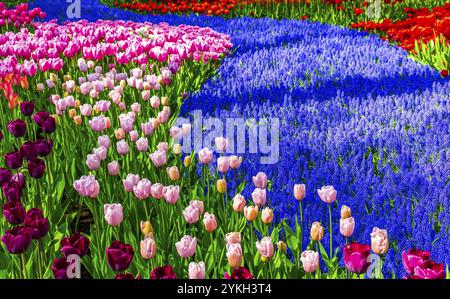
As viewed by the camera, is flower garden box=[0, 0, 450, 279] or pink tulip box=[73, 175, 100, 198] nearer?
flower garden box=[0, 0, 450, 279]

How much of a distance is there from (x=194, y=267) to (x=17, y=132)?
1896mm

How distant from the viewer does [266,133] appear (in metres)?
4.29

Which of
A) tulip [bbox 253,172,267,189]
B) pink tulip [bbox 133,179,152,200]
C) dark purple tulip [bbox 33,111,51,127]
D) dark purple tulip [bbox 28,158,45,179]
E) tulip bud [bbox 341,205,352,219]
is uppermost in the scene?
dark purple tulip [bbox 33,111,51,127]

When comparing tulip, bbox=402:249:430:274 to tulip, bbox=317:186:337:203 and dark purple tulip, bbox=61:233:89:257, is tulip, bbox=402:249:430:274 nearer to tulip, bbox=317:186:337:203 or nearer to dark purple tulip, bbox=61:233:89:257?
tulip, bbox=317:186:337:203

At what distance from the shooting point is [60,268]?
1908 millimetres

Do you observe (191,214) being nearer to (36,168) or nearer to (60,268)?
(60,268)

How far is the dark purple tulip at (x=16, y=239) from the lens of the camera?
2029 mm

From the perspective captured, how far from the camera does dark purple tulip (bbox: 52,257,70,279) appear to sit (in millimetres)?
1866

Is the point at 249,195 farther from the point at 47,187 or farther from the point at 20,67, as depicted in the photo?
the point at 20,67

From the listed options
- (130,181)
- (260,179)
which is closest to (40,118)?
(130,181)

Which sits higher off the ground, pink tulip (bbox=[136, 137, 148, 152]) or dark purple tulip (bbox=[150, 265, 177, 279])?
pink tulip (bbox=[136, 137, 148, 152])

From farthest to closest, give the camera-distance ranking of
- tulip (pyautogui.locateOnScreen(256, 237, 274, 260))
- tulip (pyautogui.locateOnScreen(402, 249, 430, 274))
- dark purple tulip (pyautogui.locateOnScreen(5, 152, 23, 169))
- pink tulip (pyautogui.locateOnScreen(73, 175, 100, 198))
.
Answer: dark purple tulip (pyautogui.locateOnScreen(5, 152, 23, 169))
pink tulip (pyautogui.locateOnScreen(73, 175, 100, 198))
tulip (pyautogui.locateOnScreen(256, 237, 274, 260))
tulip (pyautogui.locateOnScreen(402, 249, 430, 274))

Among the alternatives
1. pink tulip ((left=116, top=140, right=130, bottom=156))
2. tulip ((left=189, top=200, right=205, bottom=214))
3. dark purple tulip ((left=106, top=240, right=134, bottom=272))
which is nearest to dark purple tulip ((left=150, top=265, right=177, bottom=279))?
dark purple tulip ((left=106, top=240, right=134, bottom=272))

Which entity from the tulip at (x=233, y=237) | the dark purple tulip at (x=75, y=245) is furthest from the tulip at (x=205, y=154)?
the dark purple tulip at (x=75, y=245)
